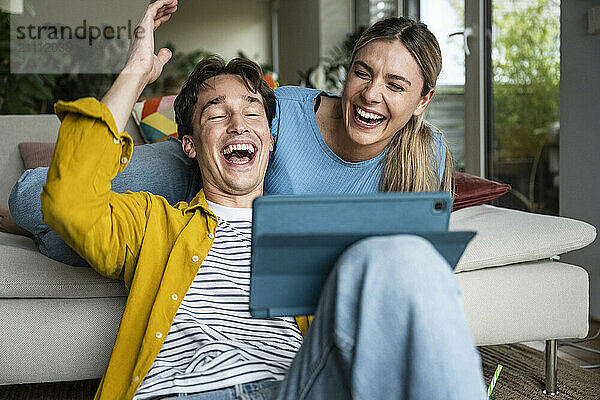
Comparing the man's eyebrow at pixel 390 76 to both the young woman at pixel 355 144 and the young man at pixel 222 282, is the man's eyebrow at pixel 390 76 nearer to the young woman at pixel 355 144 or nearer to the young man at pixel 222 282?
the young woman at pixel 355 144

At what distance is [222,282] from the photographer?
121 centimetres

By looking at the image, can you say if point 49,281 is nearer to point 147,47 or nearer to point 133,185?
point 133,185

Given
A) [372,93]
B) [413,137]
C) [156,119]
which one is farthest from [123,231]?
[156,119]

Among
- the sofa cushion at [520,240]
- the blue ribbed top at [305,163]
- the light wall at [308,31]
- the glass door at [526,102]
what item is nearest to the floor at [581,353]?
the sofa cushion at [520,240]

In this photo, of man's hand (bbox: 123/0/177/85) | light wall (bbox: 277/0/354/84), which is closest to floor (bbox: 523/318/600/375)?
man's hand (bbox: 123/0/177/85)

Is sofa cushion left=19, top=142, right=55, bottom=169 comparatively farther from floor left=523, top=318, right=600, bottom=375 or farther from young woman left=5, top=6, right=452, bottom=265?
floor left=523, top=318, right=600, bottom=375

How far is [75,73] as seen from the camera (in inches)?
133

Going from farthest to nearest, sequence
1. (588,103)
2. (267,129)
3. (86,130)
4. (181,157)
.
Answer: (588,103)
(181,157)
(267,129)
(86,130)

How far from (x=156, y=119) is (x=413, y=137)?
940 mm

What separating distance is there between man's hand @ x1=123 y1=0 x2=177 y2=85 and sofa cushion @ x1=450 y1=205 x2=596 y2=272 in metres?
0.87

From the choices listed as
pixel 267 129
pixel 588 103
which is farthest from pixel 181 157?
pixel 588 103

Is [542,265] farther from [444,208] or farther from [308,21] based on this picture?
[308,21]

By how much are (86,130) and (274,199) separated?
39cm

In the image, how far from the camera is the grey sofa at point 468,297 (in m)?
1.47
